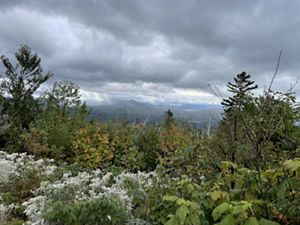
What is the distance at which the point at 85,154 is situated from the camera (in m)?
9.83

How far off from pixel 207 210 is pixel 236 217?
494 mm

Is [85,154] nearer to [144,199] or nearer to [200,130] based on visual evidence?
[200,130]

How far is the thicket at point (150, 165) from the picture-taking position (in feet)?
7.93

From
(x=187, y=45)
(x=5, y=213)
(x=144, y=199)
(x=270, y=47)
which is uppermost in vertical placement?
(x=187, y=45)

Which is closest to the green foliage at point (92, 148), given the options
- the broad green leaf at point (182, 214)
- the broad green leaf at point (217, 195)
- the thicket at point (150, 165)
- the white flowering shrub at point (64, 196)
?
the thicket at point (150, 165)

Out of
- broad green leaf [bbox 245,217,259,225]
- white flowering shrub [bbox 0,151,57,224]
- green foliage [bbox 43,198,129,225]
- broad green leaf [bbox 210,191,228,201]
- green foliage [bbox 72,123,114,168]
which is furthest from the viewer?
green foliage [bbox 72,123,114,168]

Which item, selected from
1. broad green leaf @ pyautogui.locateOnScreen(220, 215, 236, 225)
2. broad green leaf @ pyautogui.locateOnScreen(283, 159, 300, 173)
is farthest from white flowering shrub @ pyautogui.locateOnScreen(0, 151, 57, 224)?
broad green leaf @ pyautogui.locateOnScreen(283, 159, 300, 173)

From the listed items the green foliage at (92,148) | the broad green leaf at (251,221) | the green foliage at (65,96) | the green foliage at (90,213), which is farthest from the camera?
the green foliage at (65,96)

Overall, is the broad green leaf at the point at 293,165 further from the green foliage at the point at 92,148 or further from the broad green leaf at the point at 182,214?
the green foliage at the point at 92,148

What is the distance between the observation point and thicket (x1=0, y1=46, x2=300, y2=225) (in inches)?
95.1

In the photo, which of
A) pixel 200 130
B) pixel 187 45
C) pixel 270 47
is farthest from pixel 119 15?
pixel 270 47

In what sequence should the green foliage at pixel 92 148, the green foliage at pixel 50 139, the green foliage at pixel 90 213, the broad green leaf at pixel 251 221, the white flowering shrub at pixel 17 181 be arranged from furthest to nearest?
the green foliage at pixel 50 139, the green foliage at pixel 92 148, the white flowering shrub at pixel 17 181, the green foliage at pixel 90 213, the broad green leaf at pixel 251 221

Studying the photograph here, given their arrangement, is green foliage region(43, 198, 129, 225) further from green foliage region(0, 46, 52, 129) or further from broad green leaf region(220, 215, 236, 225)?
green foliage region(0, 46, 52, 129)

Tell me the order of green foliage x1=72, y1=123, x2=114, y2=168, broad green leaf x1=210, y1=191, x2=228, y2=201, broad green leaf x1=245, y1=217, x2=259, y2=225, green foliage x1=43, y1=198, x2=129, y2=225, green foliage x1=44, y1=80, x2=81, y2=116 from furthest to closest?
green foliage x1=44, y1=80, x2=81, y2=116, green foliage x1=72, y1=123, x2=114, y2=168, green foliage x1=43, y1=198, x2=129, y2=225, broad green leaf x1=210, y1=191, x2=228, y2=201, broad green leaf x1=245, y1=217, x2=259, y2=225
